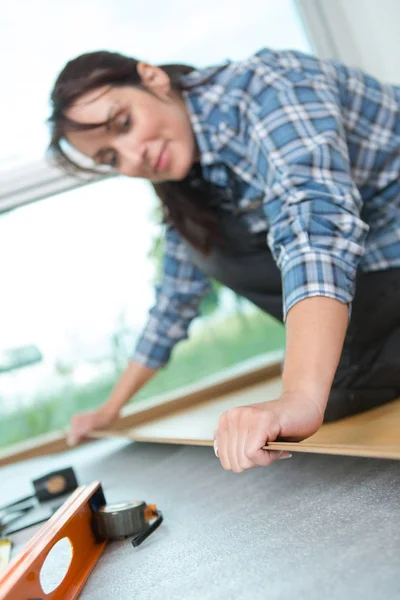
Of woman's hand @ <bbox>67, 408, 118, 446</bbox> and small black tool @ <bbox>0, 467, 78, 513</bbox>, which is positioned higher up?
small black tool @ <bbox>0, 467, 78, 513</bbox>

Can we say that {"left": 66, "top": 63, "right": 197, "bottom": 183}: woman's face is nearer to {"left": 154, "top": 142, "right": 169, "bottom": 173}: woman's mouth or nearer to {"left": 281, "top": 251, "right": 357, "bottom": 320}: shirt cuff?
{"left": 154, "top": 142, "right": 169, "bottom": 173}: woman's mouth

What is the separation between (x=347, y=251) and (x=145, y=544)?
46 centimetres

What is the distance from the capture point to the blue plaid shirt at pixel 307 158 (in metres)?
0.88

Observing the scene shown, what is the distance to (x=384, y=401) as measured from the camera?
105 centimetres

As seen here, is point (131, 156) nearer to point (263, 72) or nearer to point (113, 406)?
point (263, 72)

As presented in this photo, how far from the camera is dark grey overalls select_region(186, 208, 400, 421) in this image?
1.05 m

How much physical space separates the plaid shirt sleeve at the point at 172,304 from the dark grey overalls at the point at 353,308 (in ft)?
0.43

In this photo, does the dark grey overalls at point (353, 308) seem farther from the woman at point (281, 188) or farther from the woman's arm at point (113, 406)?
the woman's arm at point (113, 406)

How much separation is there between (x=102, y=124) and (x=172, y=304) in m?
0.59

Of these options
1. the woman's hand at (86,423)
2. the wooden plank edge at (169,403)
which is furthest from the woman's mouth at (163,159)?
the wooden plank edge at (169,403)

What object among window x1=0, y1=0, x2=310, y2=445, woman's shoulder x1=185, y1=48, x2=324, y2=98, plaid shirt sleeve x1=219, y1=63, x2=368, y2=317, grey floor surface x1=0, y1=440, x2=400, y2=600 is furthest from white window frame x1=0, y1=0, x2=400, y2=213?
grey floor surface x1=0, y1=440, x2=400, y2=600

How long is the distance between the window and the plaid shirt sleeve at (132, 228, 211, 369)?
0.61 m

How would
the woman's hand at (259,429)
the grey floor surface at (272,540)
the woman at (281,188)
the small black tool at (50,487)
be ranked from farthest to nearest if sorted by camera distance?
the small black tool at (50,487), the woman at (281,188), the woman's hand at (259,429), the grey floor surface at (272,540)

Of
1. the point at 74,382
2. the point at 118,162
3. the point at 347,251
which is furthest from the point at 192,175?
the point at 74,382
